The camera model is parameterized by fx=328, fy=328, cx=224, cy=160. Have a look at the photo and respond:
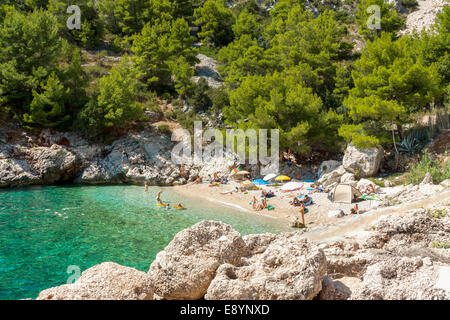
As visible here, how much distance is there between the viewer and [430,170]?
1634 centimetres

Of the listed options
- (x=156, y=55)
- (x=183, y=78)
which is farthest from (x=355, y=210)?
(x=156, y=55)

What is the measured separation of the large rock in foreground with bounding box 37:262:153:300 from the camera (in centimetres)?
421

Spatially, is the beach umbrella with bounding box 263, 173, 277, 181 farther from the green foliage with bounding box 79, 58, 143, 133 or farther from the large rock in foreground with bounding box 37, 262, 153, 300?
the large rock in foreground with bounding box 37, 262, 153, 300

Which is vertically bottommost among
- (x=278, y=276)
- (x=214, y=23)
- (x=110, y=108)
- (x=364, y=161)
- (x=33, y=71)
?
(x=278, y=276)

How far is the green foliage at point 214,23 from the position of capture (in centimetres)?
4553

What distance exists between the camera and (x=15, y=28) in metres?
25.6

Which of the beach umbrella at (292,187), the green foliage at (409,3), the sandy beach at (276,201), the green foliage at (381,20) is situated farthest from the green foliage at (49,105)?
the green foliage at (409,3)

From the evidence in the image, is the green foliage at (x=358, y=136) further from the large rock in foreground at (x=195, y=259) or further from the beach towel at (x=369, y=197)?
the large rock in foreground at (x=195, y=259)

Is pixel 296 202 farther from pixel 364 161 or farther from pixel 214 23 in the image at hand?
pixel 214 23

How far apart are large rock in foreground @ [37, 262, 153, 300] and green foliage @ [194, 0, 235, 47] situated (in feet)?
149

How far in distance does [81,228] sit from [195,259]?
36.1 feet
